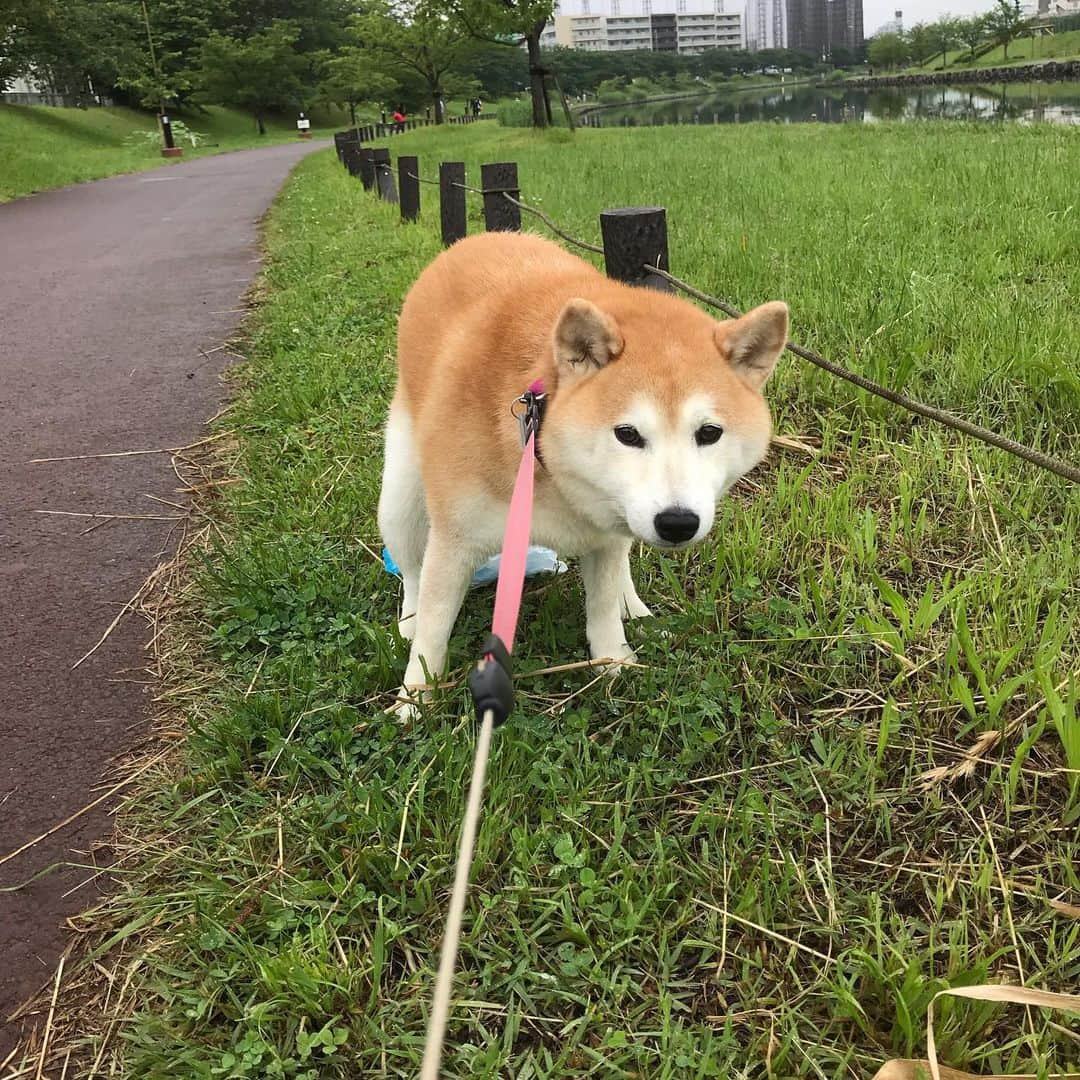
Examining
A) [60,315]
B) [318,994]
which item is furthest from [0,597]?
[60,315]

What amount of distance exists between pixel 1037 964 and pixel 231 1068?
1488 mm

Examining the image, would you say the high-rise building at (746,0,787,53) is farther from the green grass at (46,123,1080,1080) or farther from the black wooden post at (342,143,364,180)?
the green grass at (46,123,1080,1080)

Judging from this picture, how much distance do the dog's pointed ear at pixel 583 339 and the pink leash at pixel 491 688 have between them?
100mm

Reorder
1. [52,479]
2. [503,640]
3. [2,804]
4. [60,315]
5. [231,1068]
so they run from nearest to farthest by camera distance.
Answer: [503,640] → [231,1068] → [2,804] → [52,479] → [60,315]

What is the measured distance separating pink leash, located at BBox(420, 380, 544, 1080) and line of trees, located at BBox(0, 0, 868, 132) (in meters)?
29.3

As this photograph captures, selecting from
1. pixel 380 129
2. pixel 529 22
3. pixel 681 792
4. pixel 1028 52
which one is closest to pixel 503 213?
pixel 681 792

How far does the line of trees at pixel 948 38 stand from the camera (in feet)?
300

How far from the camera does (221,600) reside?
286cm

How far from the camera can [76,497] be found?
152 inches

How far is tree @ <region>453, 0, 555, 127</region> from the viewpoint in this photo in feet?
95.1

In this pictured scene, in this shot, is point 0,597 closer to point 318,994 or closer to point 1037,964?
point 318,994

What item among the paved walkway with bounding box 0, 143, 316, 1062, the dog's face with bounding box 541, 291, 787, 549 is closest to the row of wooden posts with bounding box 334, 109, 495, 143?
the paved walkway with bounding box 0, 143, 316, 1062

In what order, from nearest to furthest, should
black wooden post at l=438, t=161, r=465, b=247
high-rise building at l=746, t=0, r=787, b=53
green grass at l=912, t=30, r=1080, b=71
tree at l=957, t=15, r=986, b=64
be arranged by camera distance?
black wooden post at l=438, t=161, r=465, b=247 → green grass at l=912, t=30, r=1080, b=71 → tree at l=957, t=15, r=986, b=64 → high-rise building at l=746, t=0, r=787, b=53

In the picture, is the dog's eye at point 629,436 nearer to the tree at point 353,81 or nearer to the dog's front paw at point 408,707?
the dog's front paw at point 408,707
